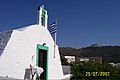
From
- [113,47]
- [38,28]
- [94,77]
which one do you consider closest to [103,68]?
[94,77]

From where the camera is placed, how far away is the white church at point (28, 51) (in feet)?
48.4

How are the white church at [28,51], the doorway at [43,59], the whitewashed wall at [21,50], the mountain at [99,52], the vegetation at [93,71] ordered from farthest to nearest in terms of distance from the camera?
the mountain at [99,52], the vegetation at [93,71], the doorway at [43,59], the white church at [28,51], the whitewashed wall at [21,50]

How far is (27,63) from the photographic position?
1612 cm

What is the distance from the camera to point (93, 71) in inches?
854

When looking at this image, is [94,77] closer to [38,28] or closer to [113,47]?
[38,28]

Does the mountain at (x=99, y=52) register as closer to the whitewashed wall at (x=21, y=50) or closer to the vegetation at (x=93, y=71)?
the vegetation at (x=93, y=71)

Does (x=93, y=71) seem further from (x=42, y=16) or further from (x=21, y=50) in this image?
(x=21, y=50)

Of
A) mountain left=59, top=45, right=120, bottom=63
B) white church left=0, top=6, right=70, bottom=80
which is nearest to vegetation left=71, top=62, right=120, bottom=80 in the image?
white church left=0, top=6, right=70, bottom=80

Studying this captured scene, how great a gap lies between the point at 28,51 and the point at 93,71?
7.21m

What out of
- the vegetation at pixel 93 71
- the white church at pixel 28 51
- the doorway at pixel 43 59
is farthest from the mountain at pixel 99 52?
the doorway at pixel 43 59

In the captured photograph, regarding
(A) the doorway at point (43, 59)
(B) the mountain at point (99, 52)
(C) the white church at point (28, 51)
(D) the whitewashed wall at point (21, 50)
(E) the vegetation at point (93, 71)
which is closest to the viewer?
(D) the whitewashed wall at point (21, 50)

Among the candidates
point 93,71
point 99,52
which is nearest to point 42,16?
point 93,71

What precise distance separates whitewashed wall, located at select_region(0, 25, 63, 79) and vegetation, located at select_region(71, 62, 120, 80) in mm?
2880

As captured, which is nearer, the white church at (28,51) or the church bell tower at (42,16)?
the white church at (28,51)
